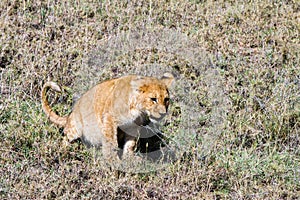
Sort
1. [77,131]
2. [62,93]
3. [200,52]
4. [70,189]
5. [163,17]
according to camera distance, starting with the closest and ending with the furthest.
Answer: [70,189]
[77,131]
[62,93]
[200,52]
[163,17]

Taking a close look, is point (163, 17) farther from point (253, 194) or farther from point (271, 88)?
point (253, 194)

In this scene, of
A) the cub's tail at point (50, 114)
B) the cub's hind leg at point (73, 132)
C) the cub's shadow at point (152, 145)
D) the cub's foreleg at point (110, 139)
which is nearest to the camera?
the cub's foreleg at point (110, 139)

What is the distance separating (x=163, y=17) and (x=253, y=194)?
3539 millimetres

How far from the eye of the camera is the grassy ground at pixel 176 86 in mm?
5277

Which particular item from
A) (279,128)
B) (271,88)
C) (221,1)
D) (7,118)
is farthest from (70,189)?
(221,1)

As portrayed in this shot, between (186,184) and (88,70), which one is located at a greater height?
(88,70)

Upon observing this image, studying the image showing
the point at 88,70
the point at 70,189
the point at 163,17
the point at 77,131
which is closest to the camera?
the point at 70,189

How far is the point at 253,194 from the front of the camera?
5.21 m

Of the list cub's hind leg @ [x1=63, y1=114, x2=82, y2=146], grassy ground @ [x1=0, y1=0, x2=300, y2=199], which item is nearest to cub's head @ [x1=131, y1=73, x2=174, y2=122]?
grassy ground @ [x1=0, y1=0, x2=300, y2=199]

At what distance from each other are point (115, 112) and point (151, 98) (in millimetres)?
392

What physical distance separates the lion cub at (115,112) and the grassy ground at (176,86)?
168 millimetres

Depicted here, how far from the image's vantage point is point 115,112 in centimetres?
546

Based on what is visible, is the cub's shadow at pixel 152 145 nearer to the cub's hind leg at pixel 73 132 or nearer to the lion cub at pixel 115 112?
the lion cub at pixel 115 112

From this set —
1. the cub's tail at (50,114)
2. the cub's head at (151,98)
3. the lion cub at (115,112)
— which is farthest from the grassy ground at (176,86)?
the cub's head at (151,98)
